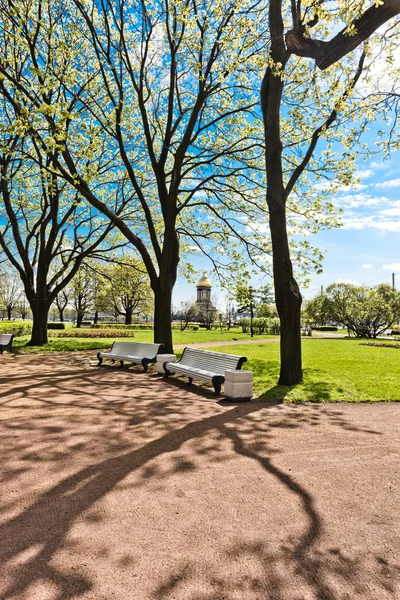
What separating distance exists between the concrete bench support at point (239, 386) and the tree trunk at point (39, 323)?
13636mm

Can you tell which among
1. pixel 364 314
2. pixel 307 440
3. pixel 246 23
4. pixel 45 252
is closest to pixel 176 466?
pixel 307 440

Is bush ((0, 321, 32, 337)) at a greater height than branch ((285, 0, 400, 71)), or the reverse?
branch ((285, 0, 400, 71))

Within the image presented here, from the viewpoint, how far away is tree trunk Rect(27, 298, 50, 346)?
18234 mm

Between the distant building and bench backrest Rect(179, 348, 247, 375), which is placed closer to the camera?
bench backrest Rect(179, 348, 247, 375)

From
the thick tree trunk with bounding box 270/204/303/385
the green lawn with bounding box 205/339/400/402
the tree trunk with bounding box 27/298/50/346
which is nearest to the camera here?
the green lawn with bounding box 205/339/400/402

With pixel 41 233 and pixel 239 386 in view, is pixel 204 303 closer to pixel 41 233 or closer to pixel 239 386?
pixel 41 233

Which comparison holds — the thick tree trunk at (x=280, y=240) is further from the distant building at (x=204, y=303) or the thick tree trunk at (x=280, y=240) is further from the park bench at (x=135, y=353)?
the distant building at (x=204, y=303)

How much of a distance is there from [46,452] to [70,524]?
163 cm

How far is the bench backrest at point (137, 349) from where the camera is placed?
1115 cm

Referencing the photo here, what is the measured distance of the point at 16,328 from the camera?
25219 millimetres

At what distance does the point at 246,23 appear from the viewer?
26.2ft

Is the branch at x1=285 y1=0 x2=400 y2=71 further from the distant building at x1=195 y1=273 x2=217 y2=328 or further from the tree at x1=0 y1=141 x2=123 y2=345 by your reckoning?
the distant building at x1=195 y1=273 x2=217 y2=328

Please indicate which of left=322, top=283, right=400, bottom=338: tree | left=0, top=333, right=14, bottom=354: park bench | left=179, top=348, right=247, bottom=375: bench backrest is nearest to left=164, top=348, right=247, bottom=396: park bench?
left=179, top=348, right=247, bottom=375: bench backrest

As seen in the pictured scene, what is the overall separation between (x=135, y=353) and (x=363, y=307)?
78.5 feet
